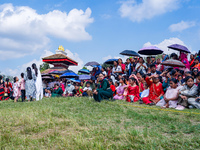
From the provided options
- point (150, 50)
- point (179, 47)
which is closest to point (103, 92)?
point (150, 50)

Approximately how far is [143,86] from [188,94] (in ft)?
10.2

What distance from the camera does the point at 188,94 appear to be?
6.34 meters

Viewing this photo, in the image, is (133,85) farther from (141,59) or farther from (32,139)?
(32,139)

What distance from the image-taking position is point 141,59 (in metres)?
10.4

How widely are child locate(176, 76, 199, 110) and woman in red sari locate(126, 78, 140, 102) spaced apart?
251 cm

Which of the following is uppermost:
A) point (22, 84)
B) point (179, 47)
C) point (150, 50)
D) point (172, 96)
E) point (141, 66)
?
point (150, 50)

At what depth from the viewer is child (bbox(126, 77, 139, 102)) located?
8727mm

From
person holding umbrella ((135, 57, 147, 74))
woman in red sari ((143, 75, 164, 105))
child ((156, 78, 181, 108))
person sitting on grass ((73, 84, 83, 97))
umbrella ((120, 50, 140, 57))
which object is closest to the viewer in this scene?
child ((156, 78, 181, 108))

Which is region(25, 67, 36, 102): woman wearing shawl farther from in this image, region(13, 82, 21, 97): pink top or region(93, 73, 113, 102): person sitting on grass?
region(93, 73, 113, 102): person sitting on grass

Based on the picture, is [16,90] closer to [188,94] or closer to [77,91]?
[77,91]

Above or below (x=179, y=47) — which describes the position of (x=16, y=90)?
below

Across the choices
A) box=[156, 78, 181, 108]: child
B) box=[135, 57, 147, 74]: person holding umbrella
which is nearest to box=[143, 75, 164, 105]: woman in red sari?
box=[156, 78, 181, 108]: child

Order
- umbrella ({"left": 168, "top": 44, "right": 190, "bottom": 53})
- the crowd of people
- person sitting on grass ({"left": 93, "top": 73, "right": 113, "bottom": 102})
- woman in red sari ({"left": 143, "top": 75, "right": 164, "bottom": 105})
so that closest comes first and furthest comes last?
the crowd of people → woman in red sari ({"left": 143, "top": 75, "right": 164, "bottom": 105}) → person sitting on grass ({"left": 93, "top": 73, "right": 113, "bottom": 102}) → umbrella ({"left": 168, "top": 44, "right": 190, "bottom": 53})

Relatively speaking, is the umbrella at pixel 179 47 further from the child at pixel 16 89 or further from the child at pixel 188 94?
the child at pixel 16 89
